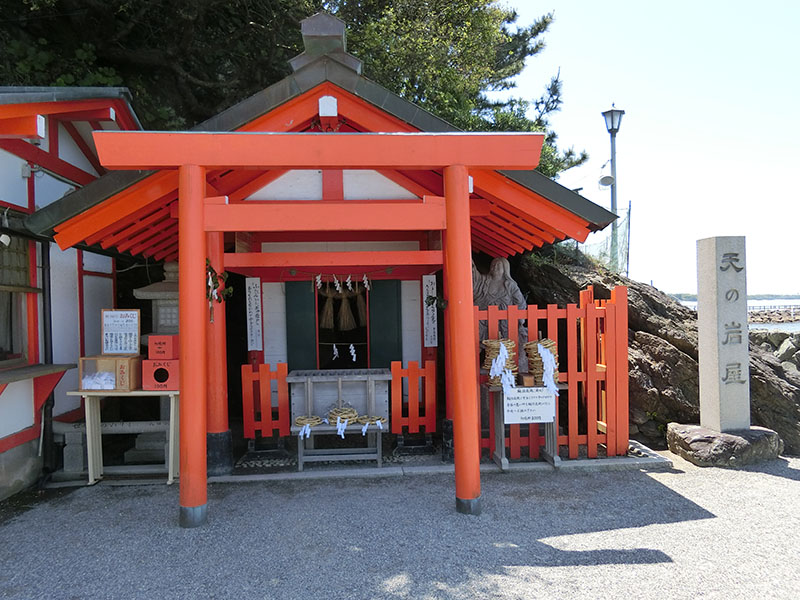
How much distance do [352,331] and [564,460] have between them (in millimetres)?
3564

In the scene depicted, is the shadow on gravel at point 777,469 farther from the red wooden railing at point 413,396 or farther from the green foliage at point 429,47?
the green foliage at point 429,47

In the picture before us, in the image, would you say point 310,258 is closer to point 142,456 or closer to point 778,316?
point 142,456

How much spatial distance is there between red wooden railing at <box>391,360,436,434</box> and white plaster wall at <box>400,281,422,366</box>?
54.4 inches

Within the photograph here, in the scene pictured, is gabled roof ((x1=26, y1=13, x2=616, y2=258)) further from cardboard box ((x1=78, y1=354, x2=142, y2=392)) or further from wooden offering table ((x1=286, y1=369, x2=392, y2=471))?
wooden offering table ((x1=286, y1=369, x2=392, y2=471))

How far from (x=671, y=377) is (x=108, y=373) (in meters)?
7.21

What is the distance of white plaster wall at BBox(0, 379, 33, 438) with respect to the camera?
4.95m

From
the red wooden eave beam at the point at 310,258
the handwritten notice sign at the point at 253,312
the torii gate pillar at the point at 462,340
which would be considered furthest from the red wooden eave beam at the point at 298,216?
the handwritten notice sign at the point at 253,312

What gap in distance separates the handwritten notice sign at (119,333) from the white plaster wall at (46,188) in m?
1.44

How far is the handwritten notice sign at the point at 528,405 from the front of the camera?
5.49 metres

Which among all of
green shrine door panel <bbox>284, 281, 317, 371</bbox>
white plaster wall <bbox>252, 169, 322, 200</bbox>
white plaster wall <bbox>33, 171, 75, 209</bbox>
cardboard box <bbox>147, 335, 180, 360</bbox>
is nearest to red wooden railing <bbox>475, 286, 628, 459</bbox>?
white plaster wall <bbox>252, 169, 322, 200</bbox>

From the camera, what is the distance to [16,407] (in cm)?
514

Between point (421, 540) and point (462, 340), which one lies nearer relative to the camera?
point (421, 540)

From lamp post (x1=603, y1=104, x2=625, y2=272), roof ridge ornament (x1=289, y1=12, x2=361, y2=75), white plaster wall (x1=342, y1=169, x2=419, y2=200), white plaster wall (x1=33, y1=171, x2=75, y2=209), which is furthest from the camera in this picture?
lamp post (x1=603, y1=104, x2=625, y2=272)

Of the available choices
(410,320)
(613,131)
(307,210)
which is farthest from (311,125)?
(613,131)
